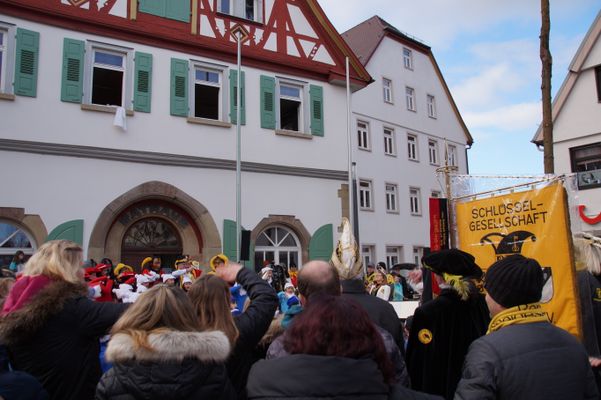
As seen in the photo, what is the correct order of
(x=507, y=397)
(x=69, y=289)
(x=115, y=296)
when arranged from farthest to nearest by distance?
(x=115, y=296) → (x=69, y=289) → (x=507, y=397)

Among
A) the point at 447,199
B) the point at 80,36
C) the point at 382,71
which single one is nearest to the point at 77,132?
the point at 80,36

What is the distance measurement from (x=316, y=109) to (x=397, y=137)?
328 inches

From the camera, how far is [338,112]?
16.4 m

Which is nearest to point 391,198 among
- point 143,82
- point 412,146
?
point 412,146

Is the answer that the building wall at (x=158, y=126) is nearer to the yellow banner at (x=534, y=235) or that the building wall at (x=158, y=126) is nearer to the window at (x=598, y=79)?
the window at (x=598, y=79)

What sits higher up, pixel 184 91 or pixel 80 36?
pixel 80 36

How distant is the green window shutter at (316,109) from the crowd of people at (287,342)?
1247cm

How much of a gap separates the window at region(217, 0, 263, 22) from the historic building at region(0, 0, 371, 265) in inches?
1.3

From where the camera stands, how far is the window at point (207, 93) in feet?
46.7

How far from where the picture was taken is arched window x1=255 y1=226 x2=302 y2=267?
14.6 meters

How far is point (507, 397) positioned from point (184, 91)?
41.9 feet

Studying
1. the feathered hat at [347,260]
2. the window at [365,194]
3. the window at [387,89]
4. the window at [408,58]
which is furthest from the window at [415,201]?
the feathered hat at [347,260]

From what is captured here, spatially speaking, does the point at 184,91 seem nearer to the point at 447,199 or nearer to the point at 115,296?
the point at 115,296

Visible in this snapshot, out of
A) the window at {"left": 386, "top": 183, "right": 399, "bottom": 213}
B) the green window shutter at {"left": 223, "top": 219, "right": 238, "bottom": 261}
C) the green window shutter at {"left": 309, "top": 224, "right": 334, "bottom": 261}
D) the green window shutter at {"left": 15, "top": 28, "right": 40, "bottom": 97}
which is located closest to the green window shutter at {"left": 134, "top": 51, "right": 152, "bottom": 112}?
the green window shutter at {"left": 15, "top": 28, "right": 40, "bottom": 97}
